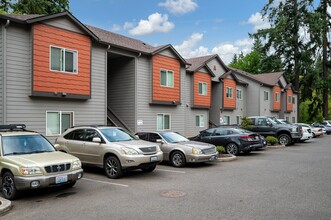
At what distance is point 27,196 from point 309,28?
153 feet

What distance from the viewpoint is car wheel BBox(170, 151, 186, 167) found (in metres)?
12.6

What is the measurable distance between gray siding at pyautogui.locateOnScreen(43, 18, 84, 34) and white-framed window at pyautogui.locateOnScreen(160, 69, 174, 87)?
7020mm

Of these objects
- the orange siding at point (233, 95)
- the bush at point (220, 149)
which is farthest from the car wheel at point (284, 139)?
the orange siding at point (233, 95)

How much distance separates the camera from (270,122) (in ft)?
74.7

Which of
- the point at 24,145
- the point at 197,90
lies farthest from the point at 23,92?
the point at 197,90

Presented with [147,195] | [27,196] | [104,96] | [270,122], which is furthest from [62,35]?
[270,122]

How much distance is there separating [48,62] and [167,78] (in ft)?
30.3

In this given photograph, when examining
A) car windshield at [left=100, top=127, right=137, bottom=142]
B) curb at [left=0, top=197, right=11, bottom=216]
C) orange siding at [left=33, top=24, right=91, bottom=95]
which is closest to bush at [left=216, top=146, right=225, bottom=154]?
car windshield at [left=100, top=127, right=137, bottom=142]

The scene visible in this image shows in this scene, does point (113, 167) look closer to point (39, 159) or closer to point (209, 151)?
point (39, 159)

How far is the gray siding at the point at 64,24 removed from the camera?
14.8m

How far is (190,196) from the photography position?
25.8ft

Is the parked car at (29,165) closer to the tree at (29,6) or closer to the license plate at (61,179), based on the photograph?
the license plate at (61,179)

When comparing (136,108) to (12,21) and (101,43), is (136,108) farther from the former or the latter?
(12,21)

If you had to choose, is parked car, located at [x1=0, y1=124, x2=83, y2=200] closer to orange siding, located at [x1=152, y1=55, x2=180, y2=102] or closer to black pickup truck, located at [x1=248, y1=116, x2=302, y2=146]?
orange siding, located at [x1=152, y1=55, x2=180, y2=102]
